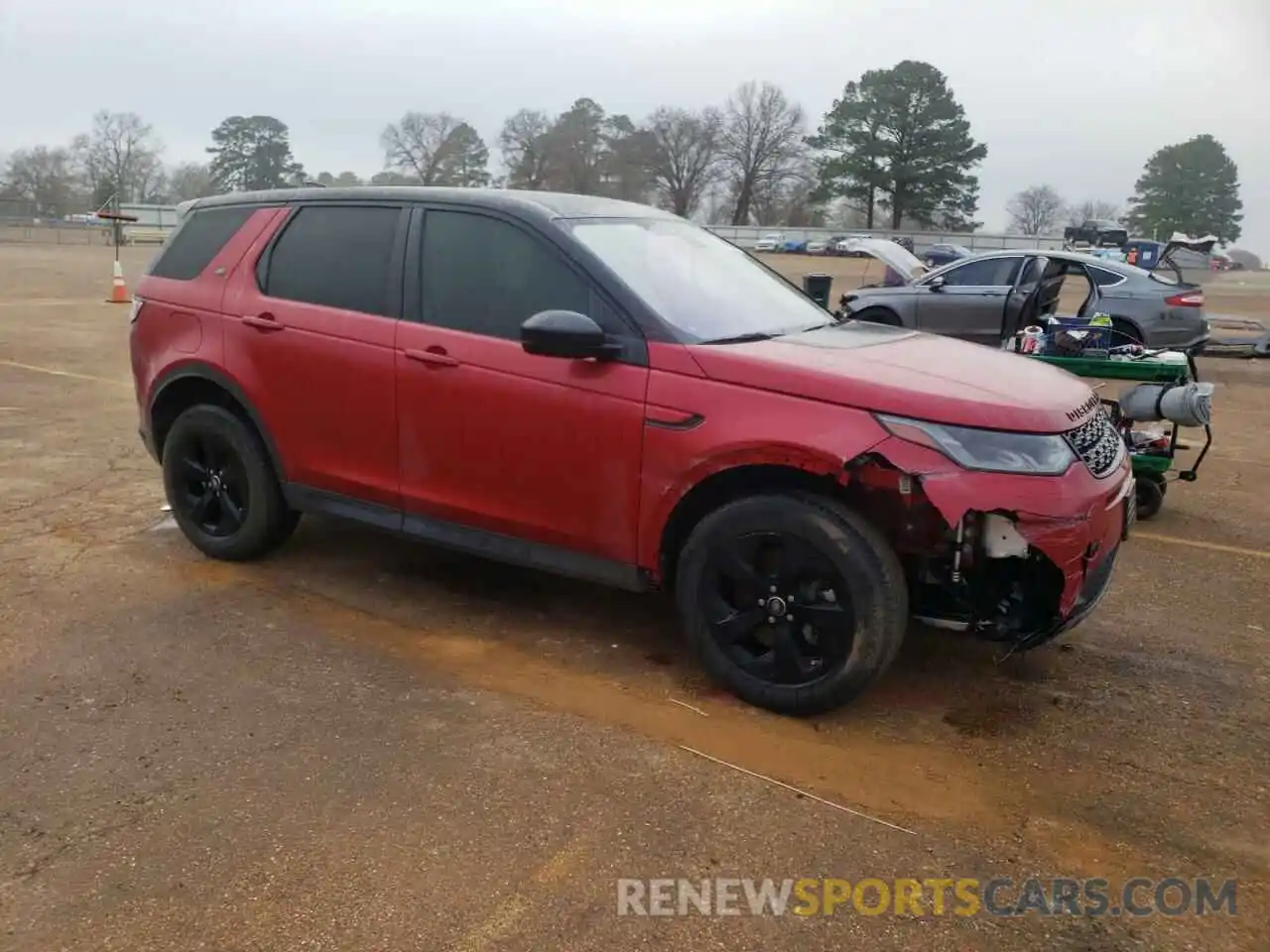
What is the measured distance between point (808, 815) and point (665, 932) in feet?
2.23

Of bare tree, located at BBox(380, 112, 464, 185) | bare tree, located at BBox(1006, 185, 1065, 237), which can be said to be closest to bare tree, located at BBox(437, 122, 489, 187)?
bare tree, located at BBox(380, 112, 464, 185)

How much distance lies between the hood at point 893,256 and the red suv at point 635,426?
7.82 m

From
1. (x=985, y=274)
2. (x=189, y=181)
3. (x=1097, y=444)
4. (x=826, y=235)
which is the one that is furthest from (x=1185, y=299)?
(x=189, y=181)

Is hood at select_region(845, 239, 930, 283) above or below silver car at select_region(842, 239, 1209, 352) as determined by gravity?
above

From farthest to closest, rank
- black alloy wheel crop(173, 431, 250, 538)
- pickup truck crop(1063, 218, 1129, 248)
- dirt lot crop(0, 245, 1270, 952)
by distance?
pickup truck crop(1063, 218, 1129, 248)
black alloy wheel crop(173, 431, 250, 538)
dirt lot crop(0, 245, 1270, 952)

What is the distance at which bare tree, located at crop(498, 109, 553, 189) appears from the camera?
74.8m

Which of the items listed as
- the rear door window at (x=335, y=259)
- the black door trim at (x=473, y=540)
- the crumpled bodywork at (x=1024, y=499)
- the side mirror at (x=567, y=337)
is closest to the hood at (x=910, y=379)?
the crumpled bodywork at (x=1024, y=499)

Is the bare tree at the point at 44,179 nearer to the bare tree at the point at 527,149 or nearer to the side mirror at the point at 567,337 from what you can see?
the bare tree at the point at 527,149

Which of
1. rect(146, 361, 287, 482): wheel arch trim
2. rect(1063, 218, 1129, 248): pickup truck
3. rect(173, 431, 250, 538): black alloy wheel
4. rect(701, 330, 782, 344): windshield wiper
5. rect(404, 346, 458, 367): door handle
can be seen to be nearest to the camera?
rect(701, 330, 782, 344): windshield wiper

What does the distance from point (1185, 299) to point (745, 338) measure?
11356mm

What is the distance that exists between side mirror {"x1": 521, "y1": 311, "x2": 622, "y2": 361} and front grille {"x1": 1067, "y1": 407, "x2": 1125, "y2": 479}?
1.63 m

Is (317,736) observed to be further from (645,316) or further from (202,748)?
(645,316)

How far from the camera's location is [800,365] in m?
3.53

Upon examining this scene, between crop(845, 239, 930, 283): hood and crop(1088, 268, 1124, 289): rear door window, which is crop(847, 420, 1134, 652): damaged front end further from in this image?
crop(1088, 268, 1124, 289): rear door window
